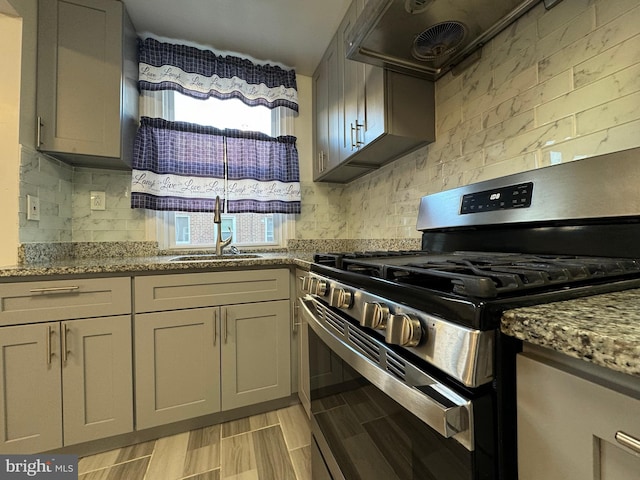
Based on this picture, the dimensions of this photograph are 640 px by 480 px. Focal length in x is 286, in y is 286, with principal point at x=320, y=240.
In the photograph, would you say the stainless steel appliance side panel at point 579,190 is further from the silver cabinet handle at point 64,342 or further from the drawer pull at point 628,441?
the silver cabinet handle at point 64,342

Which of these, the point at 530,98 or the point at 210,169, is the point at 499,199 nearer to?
the point at 530,98

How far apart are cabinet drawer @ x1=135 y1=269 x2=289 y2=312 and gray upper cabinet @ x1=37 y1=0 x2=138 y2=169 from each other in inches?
35.4

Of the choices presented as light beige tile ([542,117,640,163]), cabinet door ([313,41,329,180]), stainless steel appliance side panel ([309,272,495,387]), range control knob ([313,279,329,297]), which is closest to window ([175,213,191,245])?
cabinet door ([313,41,329,180])

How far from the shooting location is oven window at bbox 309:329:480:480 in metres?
0.48

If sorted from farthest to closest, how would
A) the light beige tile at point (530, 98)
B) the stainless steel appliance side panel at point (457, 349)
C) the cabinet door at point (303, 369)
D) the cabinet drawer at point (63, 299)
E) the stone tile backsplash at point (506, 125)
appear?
the cabinet door at point (303, 369)
the cabinet drawer at point (63, 299)
the light beige tile at point (530, 98)
the stone tile backsplash at point (506, 125)
the stainless steel appliance side panel at point (457, 349)

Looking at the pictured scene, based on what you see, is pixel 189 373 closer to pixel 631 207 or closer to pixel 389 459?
pixel 389 459

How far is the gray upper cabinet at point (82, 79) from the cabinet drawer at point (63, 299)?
0.82 m

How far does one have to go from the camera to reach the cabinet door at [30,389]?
1194 millimetres

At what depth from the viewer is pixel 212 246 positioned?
2.25m

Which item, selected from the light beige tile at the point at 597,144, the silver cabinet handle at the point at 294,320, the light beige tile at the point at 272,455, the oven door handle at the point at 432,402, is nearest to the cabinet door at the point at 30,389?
the light beige tile at the point at 272,455

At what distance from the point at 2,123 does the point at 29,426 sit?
143 centimetres

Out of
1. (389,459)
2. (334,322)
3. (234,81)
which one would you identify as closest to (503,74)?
(334,322)

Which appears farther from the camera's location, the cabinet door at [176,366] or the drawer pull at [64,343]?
the cabinet door at [176,366]

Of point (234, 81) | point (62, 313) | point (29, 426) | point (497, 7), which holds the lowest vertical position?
point (29, 426)
